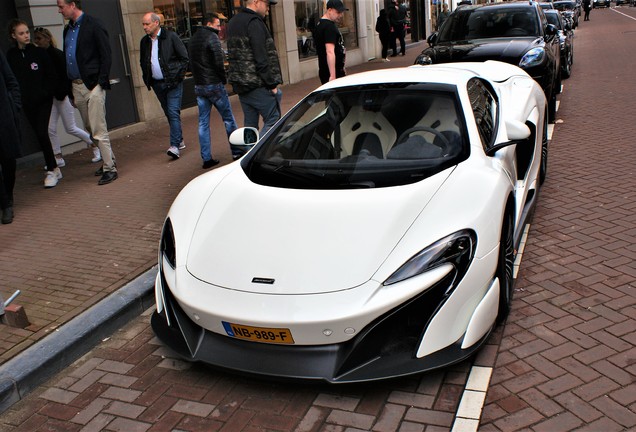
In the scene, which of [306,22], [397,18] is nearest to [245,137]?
[306,22]

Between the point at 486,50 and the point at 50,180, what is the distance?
6.06 meters

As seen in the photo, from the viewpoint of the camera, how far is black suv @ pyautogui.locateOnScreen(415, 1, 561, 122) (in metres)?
9.07

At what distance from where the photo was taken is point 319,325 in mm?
3014

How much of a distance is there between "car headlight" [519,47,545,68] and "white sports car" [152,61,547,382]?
4723 millimetres

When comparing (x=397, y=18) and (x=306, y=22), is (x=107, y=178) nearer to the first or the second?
(x=306, y=22)

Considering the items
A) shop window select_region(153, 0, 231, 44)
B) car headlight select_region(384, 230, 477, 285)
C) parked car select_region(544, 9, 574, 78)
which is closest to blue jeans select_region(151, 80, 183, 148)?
shop window select_region(153, 0, 231, 44)

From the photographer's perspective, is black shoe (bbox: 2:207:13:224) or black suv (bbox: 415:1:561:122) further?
black suv (bbox: 415:1:561:122)

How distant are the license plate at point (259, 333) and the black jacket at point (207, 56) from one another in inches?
205

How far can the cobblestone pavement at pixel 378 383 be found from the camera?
3.10 metres

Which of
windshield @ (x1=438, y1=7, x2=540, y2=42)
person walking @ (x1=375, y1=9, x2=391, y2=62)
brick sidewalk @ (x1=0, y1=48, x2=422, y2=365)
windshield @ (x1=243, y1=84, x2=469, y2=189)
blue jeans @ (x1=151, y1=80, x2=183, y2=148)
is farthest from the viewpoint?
person walking @ (x1=375, y1=9, x2=391, y2=62)

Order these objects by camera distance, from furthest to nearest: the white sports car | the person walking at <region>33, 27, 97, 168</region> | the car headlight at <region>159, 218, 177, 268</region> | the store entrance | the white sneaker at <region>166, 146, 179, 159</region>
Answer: the store entrance, the white sneaker at <region>166, 146, 179, 159</region>, the person walking at <region>33, 27, 97, 168</region>, the car headlight at <region>159, 218, 177, 268</region>, the white sports car

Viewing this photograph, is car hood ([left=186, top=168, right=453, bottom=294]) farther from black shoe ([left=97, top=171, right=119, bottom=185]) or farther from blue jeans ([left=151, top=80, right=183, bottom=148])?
blue jeans ([left=151, top=80, right=183, bottom=148])

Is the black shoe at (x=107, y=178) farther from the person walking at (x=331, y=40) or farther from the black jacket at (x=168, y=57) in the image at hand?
the person walking at (x=331, y=40)

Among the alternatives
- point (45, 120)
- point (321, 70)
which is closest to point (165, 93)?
point (45, 120)
